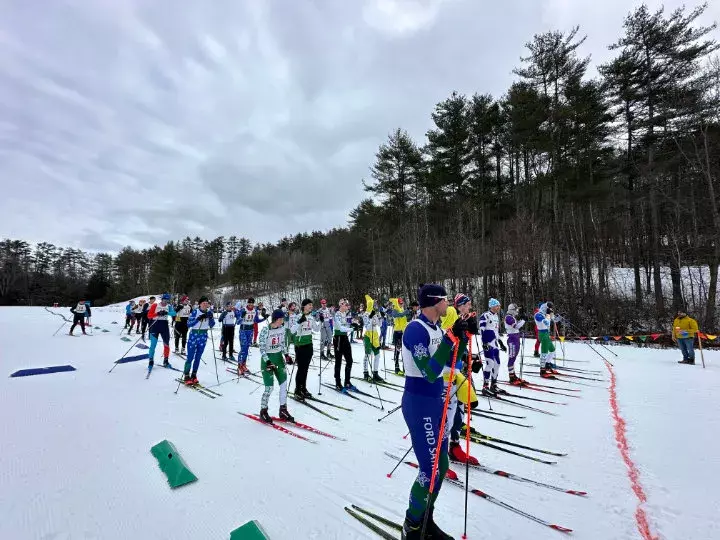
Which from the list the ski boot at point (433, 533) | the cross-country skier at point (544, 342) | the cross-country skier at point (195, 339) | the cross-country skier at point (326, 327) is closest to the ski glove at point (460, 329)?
the ski boot at point (433, 533)

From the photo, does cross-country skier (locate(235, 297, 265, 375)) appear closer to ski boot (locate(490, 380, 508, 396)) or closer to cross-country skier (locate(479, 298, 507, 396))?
cross-country skier (locate(479, 298, 507, 396))

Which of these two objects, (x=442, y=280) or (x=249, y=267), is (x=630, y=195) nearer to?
(x=442, y=280)

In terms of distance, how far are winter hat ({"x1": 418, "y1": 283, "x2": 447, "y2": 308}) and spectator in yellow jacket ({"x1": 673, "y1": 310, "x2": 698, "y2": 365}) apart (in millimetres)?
12842

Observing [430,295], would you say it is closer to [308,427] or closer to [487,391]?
[308,427]

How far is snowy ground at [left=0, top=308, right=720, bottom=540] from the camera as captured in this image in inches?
130

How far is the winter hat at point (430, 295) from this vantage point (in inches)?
121

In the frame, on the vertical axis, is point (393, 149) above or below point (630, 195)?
above

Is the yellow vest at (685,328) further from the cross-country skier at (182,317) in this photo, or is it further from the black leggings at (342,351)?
the cross-country skier at (182,317)

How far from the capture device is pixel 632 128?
20.4 meters

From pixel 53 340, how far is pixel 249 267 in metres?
39.9

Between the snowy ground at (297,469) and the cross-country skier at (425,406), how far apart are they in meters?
0.79

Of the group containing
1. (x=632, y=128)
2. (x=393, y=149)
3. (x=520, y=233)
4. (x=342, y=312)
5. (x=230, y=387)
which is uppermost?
(x=393, y=149)

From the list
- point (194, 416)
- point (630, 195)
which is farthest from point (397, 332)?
point (630, 195)

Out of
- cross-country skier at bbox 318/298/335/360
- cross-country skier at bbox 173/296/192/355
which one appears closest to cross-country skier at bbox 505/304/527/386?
cross-country skier at bbox 318/298/335/360
